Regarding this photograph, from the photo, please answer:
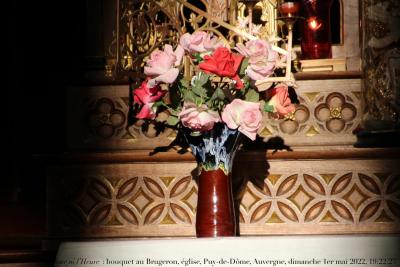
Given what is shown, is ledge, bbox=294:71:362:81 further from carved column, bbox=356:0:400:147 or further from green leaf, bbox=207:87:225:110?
green leaf, bbox=207:87:225:110

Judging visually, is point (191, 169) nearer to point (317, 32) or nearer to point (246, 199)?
point (246, 199)

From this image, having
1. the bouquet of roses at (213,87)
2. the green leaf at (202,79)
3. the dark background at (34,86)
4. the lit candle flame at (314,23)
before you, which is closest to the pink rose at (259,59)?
the bouquet of roses at (213,87)

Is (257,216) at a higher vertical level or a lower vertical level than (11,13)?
lower

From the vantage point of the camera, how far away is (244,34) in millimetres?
3088

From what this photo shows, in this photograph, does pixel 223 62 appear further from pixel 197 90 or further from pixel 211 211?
pixel 211 211

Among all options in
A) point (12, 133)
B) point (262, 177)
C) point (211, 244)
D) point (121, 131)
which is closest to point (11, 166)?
point (12, 133)

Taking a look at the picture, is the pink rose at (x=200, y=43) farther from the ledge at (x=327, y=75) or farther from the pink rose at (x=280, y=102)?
the ledge at (x=327, y=75)

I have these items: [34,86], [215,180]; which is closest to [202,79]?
[215,180]

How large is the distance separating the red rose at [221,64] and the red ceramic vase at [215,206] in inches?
11.1

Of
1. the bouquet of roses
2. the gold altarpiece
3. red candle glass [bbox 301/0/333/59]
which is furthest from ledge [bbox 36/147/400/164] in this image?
red candle glass [bbox 301/0/333/59]

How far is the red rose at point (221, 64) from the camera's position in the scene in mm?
2779

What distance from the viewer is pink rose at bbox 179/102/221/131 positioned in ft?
9.11

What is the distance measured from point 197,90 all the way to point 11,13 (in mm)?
2273

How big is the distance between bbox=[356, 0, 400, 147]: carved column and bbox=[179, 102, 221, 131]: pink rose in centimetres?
65
